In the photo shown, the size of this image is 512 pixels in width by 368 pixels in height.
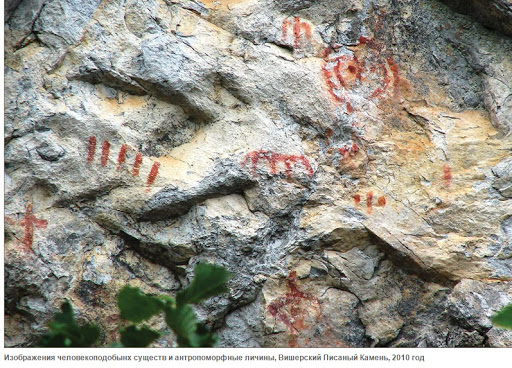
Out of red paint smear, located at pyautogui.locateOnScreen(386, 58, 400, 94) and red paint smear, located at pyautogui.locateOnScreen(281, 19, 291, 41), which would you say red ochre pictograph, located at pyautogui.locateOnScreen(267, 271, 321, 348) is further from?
red paint smear, located at pyautogui.locateOnScreen(281, 19, 291, 41)

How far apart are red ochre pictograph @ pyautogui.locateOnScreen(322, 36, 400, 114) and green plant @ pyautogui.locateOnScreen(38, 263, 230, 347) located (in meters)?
1.59

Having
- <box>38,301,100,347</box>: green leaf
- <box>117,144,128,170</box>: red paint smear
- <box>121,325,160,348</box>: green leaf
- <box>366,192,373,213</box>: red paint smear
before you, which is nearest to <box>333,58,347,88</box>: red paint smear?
<box>366,192,373,213</box>: red paint smear

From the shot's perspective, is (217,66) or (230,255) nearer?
(230,255)

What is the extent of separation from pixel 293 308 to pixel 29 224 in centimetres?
143

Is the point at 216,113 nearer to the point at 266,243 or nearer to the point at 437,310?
the point at 266,243

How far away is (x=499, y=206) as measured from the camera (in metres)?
3.27

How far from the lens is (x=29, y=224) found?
303 centimetres

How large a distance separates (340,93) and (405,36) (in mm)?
593

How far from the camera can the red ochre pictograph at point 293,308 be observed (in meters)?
3.15

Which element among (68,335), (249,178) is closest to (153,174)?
(249,178)

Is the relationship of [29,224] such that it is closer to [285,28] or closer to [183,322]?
[183,322]

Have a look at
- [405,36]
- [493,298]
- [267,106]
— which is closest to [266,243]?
[267,106]

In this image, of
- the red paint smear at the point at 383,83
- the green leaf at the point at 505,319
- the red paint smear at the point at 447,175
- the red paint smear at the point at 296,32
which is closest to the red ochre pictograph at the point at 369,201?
the red paint smear at the point at 447,175

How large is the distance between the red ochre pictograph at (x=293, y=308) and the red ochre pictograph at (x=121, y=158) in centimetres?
91
